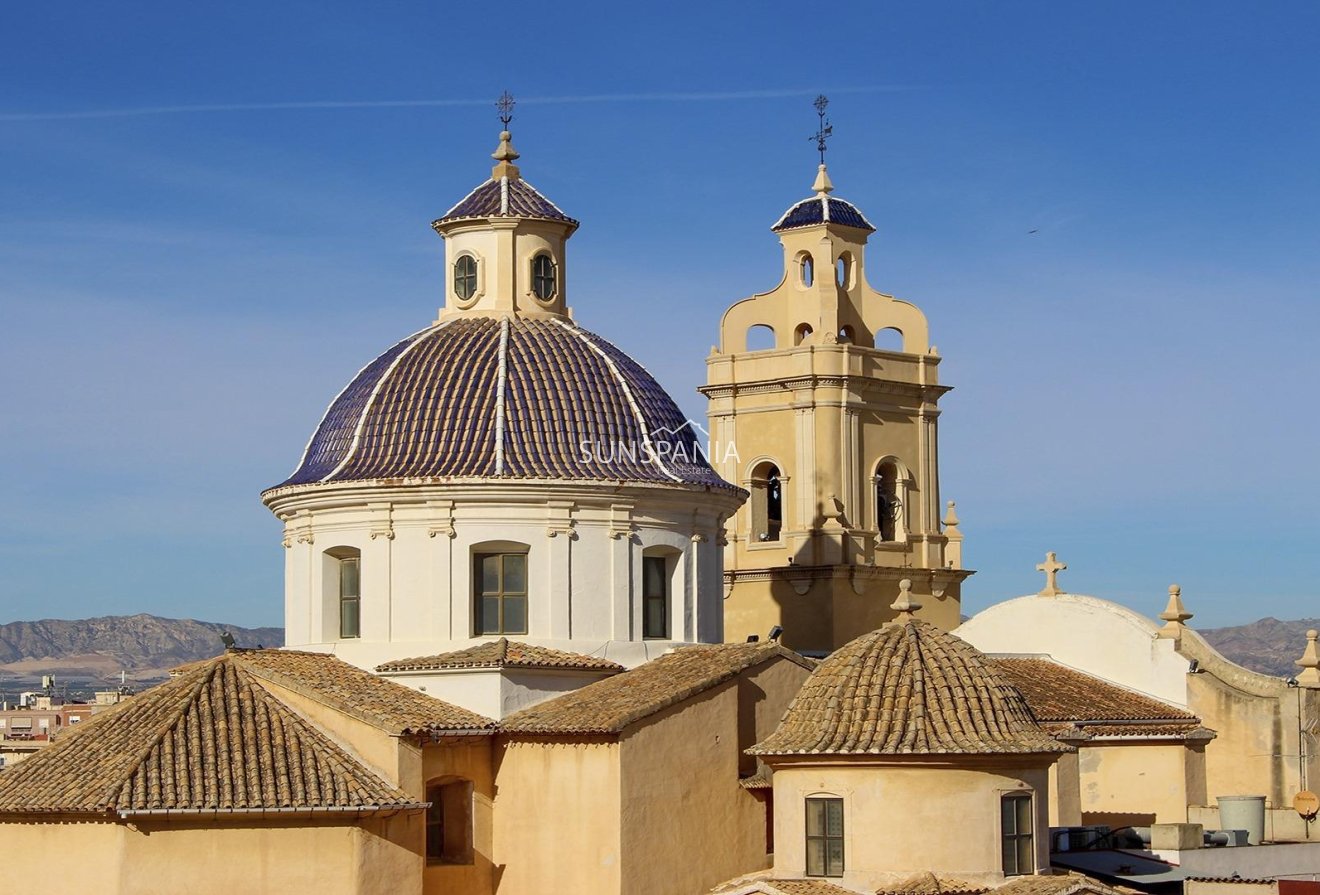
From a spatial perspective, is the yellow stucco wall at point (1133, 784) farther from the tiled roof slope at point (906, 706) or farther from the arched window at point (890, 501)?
the arched window at point (890, 501)

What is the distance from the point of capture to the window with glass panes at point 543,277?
129 feet

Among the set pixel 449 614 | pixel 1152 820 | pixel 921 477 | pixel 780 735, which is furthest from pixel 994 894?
pixel 921 477

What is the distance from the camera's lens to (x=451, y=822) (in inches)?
1331

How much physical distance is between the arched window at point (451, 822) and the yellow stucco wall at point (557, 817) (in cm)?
38

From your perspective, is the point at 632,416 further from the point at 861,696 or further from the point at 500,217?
the point at 861,696

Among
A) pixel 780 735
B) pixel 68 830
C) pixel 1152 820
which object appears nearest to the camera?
pixel 68 830

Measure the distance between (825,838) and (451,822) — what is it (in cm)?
524

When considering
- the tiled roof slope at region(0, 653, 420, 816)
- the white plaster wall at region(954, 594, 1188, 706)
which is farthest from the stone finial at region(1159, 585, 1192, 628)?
the tiled roof slope at region(0, 653, 420, 816)

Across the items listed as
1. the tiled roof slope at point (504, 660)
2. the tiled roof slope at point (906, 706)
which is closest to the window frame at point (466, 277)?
the tiled roof slope at point (504, 660)

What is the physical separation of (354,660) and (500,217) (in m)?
7.43

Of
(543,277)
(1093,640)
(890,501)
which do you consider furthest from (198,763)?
(890,501)

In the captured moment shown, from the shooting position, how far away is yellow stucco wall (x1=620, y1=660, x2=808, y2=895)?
32.6 m

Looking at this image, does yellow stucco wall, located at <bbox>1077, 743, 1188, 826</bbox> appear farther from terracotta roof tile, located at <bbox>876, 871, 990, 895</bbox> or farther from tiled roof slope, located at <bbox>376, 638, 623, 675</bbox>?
terracotta roof tile, located at <bbox>876, 871, 990, 895</bbox>

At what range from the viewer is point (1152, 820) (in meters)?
42.8
